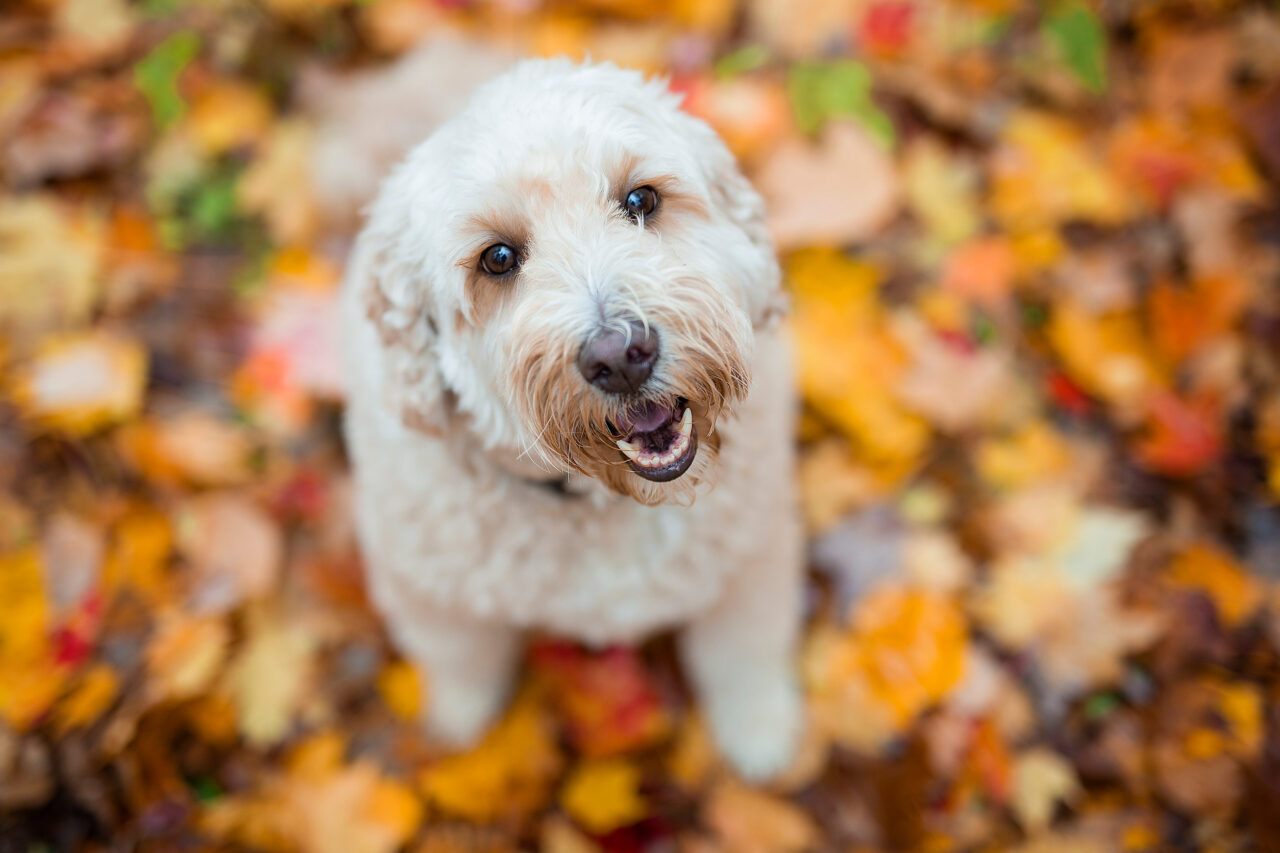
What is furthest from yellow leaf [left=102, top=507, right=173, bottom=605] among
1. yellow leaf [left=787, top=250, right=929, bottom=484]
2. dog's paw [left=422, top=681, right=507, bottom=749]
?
yellow leaf [left=787, top=250, right=929, bottom=484]

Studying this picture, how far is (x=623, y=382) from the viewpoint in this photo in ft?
4.79

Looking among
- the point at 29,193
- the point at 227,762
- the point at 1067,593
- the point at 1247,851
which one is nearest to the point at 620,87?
the point at 1067,593

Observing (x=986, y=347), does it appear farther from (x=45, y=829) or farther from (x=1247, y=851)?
(x=45, y=829)

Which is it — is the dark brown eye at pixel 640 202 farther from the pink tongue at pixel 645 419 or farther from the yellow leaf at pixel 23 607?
the yellow leaf at pixel 23 607

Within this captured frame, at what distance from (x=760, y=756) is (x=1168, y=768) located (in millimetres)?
1091

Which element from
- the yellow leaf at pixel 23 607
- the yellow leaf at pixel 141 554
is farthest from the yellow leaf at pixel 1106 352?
the yellow leaf at pixel 23 607

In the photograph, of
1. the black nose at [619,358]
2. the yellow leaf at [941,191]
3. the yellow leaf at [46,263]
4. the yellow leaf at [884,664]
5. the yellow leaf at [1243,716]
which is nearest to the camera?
the black nose at [619,358]

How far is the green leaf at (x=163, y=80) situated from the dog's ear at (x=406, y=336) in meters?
2.22

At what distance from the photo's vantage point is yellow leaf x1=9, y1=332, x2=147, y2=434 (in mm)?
2689

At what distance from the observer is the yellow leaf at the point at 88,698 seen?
2307mm

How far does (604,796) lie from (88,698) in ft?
4.87

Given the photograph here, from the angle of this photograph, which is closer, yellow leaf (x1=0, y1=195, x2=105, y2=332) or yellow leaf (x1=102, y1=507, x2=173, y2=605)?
yellow leaf (x1=102, y1=507, x2=173, y2=605)

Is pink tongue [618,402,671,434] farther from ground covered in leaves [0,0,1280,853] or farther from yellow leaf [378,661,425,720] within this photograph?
yellow leaf [378,661,425,720]

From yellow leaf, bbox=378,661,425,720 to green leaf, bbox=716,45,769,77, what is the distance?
Answer: 248 centimetres
